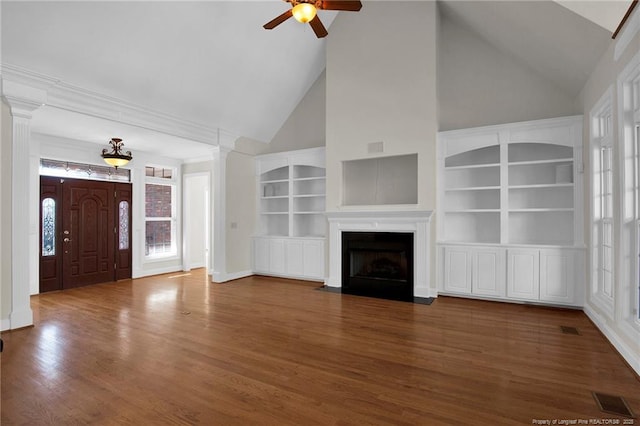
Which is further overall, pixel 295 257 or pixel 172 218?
pixel 172 218

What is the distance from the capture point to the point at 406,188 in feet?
19.3

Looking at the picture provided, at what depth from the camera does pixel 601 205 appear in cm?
398

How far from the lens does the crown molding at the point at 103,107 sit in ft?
12.6

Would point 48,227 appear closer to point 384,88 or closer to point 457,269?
point 384,88

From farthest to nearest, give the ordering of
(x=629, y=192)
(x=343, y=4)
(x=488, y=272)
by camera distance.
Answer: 1. (x=488, y=272)
2. (x=343, y=4)
3. (x=629, y=192)

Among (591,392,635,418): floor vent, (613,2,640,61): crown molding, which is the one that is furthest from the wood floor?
(613,2,640,61): crown molding

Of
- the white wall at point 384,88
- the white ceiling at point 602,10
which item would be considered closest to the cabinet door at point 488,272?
the white wall at point 384,88

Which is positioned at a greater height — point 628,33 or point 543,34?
point 543,34

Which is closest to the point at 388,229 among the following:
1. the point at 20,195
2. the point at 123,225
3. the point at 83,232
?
the point at 20,195

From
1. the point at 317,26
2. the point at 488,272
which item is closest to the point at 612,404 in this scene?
the point at 488,272

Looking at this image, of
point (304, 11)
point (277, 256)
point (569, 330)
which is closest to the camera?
point (304, 11)

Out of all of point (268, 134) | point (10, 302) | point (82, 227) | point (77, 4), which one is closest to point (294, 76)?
point (268, 134)

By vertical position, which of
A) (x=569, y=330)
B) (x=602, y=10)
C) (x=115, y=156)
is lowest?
(x=569, y=330)

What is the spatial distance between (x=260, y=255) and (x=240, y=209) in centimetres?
111
